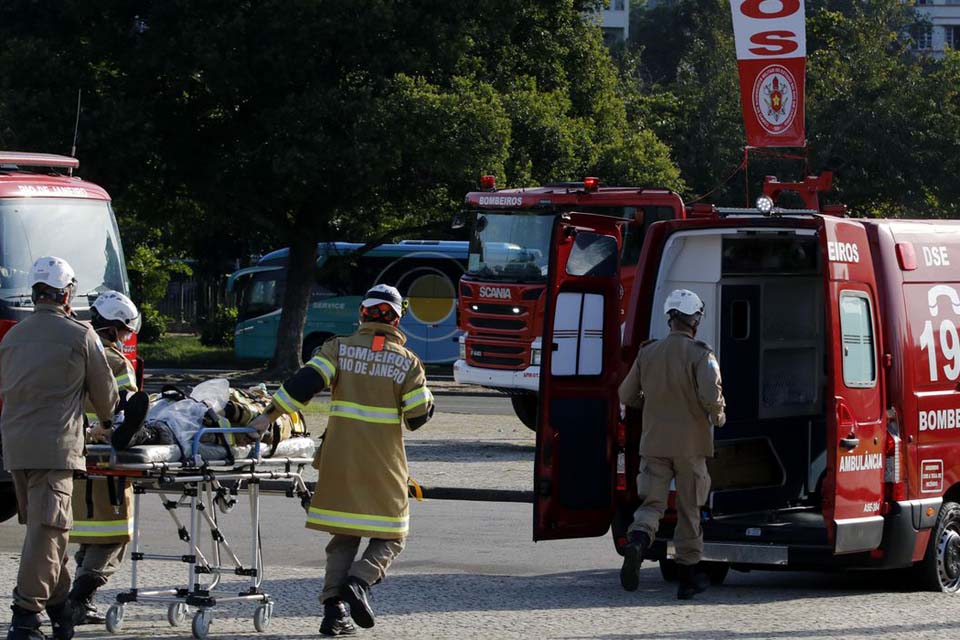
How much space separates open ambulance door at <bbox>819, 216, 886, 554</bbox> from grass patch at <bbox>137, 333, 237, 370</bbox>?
26300mm

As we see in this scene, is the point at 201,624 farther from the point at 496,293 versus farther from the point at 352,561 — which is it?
the point at 496,293

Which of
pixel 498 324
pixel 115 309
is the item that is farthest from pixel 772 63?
pixel 115 309

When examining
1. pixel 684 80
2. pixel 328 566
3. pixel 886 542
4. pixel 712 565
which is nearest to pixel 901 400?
pixel 886 542

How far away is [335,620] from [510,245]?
12.2 metres

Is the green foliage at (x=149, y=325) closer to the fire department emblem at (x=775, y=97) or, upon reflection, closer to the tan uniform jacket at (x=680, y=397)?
the fire department emblem at (x=775, y=97)

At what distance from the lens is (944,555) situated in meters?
9.59

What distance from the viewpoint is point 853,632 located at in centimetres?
802

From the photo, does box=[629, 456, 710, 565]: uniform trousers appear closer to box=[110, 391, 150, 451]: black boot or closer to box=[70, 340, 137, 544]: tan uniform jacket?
box=[70, 340, 137, 544]: tan uniform jacket

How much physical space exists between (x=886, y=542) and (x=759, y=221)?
209 cm

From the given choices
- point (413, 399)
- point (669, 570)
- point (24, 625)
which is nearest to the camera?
point (24, 625)

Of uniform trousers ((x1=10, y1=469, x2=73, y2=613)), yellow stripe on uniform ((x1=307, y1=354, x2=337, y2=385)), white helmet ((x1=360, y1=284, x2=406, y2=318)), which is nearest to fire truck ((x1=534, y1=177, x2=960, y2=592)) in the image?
white helmet ((x1=360, y1=284, x2=406, y2=318))

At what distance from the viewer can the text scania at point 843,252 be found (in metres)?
8.91

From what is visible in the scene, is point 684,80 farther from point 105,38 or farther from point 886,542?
point 886,542

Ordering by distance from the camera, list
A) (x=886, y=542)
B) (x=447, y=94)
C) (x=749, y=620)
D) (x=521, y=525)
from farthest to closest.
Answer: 1. (x=447, y=94)
2. (x=521, y=525)
3. (x=886, y=542)
4. (x=749, y=620)
